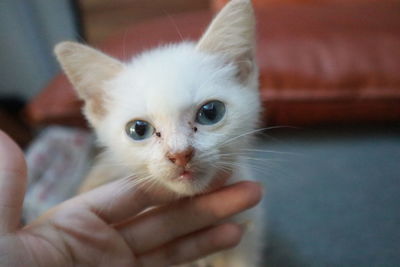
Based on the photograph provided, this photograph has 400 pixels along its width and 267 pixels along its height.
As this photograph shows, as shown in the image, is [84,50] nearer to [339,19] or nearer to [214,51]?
[214,51]

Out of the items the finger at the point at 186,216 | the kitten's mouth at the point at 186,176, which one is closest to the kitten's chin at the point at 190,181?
the kitten's mouth at the point at 186,176

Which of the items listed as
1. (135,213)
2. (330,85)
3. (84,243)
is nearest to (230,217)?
(135,213)

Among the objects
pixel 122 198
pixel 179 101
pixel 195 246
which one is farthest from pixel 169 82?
pixel 195 246

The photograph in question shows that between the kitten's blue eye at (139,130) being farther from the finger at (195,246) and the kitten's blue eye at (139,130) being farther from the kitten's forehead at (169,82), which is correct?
the finger at (195,246)

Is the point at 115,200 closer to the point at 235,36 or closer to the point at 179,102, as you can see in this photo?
the point at 179,102

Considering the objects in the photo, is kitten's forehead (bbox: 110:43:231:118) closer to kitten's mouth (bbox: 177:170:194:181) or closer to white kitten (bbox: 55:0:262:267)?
white kitten (bbox: 55:0:262:267)
